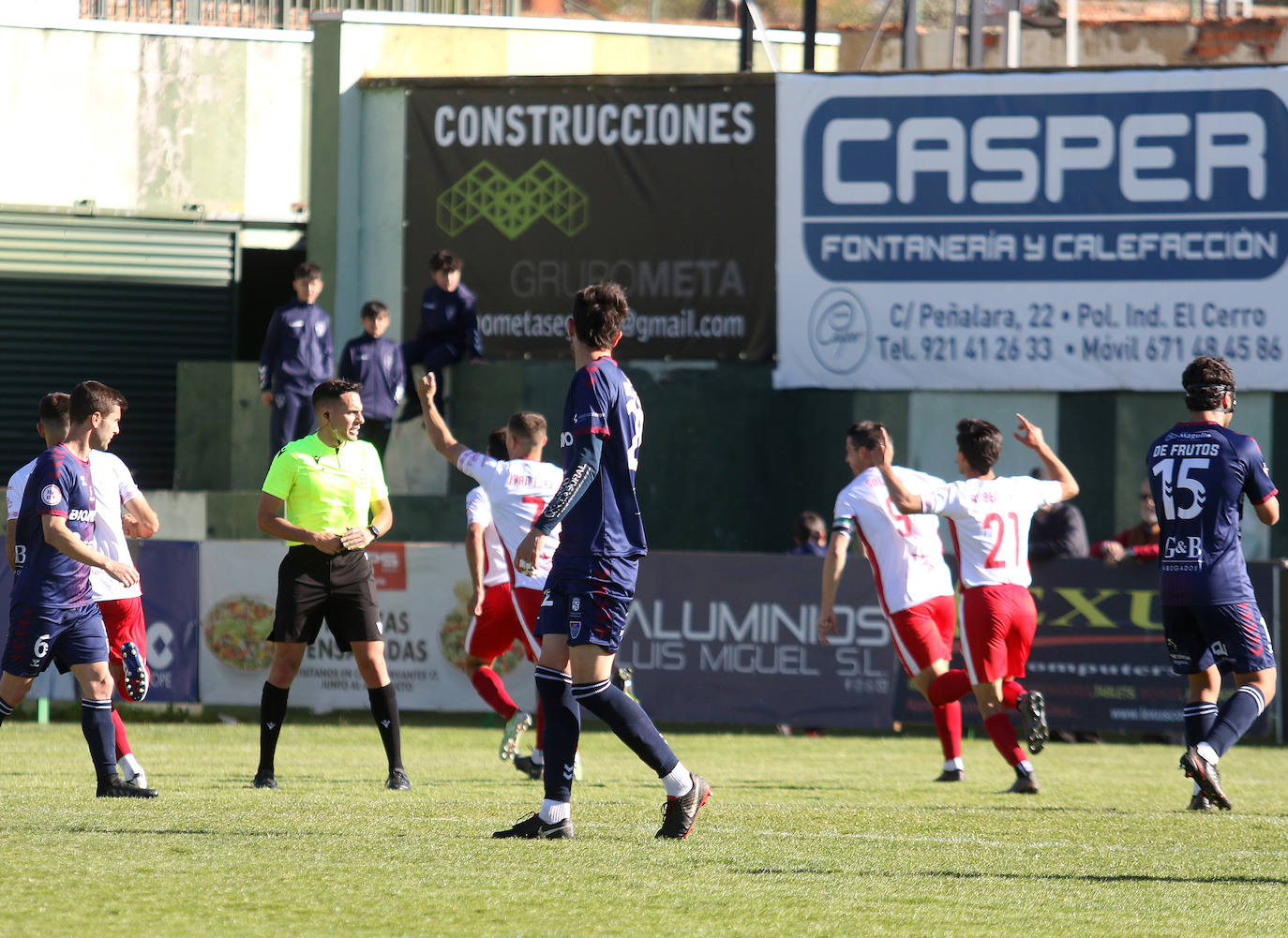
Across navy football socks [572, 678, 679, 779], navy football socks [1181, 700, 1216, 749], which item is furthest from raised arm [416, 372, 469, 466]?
navy football socks [1181, 700, 1216, 749]

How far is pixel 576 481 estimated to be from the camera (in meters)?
7.07

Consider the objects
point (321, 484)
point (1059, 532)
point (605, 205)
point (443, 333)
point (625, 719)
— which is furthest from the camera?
point (605, 205)

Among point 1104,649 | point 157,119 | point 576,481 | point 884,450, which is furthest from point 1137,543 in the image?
point 157,119

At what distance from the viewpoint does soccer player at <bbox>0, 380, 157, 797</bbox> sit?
8.78 m

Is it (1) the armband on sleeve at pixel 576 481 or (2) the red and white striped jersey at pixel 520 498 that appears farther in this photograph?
(2) the red and white striped jersey at pixel 520 498

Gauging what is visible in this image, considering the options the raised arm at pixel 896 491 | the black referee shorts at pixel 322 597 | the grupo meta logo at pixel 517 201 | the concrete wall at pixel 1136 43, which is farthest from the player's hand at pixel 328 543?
the concrete wall at pixel 1136 43

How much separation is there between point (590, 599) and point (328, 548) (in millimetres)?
2607

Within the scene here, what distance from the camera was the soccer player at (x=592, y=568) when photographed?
7.15 metres

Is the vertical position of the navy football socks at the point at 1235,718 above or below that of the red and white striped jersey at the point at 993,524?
below

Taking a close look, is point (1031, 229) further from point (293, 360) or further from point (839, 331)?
point (293, 360)

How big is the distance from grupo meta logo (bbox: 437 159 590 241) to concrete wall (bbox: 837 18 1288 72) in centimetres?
624

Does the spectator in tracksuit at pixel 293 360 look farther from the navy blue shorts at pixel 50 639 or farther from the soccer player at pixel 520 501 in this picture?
the navy blue shorts at pixel 50 639

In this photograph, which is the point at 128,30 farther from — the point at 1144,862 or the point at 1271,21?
A: the point at 1144,862

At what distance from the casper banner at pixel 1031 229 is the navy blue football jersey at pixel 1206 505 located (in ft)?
31.2
